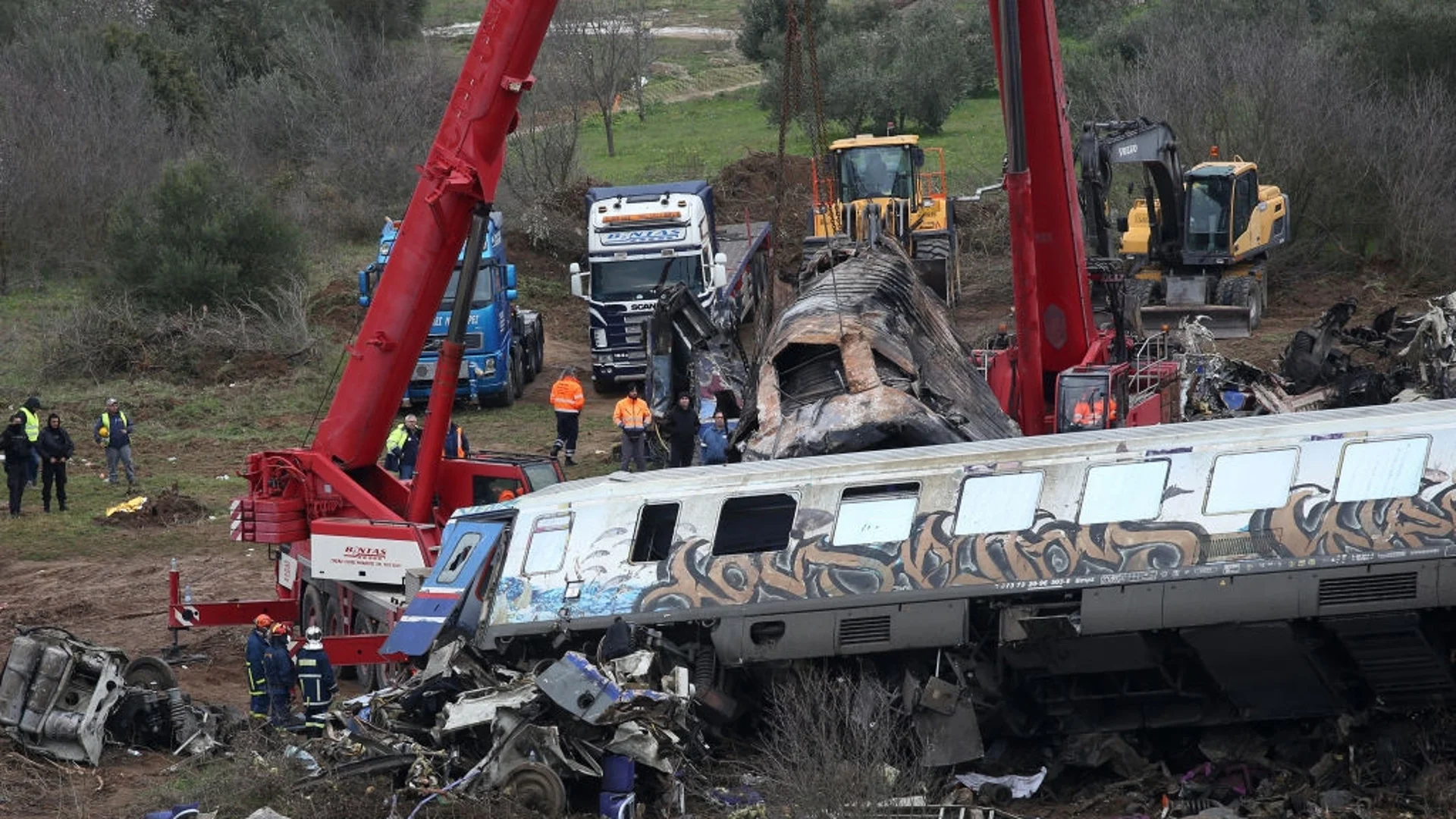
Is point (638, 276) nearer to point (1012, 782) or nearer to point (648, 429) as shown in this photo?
point (648, 429)

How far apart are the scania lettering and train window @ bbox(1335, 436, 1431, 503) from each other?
18020 millimetres

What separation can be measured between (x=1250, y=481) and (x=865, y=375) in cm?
555

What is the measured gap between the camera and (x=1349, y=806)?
41.2 ft

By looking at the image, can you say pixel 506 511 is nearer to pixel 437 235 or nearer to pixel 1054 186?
pixel 437 235

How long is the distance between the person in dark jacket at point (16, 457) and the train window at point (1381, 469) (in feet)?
60.3

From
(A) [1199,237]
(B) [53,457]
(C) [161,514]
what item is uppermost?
(B) [53,457]

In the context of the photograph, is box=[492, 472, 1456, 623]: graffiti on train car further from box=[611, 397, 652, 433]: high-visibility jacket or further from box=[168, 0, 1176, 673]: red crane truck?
box=[611, 397, 652, 433]: high-visibility jacket

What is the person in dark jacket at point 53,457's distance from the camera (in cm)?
2531

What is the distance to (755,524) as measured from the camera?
1446 cm

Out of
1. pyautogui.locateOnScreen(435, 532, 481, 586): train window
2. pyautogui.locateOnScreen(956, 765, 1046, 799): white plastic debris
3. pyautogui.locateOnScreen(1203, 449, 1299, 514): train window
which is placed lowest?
pyautogui.locateOnScreen(956, 765, 1046, 799): white plastic debris

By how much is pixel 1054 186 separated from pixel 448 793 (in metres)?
10.9

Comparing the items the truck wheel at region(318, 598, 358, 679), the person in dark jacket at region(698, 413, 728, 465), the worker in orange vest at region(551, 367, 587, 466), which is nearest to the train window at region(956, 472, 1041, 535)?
the truck wheel at region(318, 598, 358, 679)

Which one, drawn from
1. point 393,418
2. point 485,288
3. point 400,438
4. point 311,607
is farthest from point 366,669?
point 485,288

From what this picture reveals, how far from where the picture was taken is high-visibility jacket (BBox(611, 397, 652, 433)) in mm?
24984
